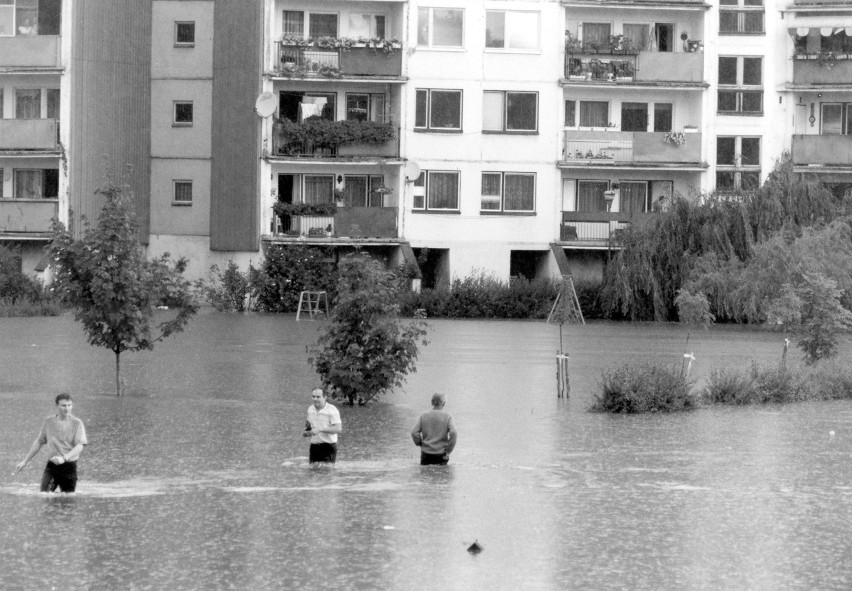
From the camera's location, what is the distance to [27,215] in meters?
57.8

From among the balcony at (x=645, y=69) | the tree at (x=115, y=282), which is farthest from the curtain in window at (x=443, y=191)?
the tree at (x=115, y=282)

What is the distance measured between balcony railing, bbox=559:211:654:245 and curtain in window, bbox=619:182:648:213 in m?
→ 1.73

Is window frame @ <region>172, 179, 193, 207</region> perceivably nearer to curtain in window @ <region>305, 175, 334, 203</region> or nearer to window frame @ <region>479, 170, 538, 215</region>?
curtain in window @ <region>305, 175, 334, 203</region>

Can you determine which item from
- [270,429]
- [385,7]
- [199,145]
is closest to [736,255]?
[385,7]

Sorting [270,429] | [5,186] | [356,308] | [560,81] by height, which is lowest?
[270,429]

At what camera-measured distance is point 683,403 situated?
1148 inches

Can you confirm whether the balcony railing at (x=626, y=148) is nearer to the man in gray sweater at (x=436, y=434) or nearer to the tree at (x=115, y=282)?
the tree at (x=115, y=282)

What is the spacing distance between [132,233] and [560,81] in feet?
106

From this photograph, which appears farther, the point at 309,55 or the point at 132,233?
the point at 309,55

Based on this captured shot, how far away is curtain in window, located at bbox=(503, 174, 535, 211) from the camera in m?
60.9

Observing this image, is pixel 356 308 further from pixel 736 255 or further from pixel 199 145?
pixel 199 145

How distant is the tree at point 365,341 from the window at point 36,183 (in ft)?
105

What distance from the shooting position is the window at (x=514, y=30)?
60.9 meters

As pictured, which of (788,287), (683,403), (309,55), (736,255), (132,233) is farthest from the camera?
(309,55)
